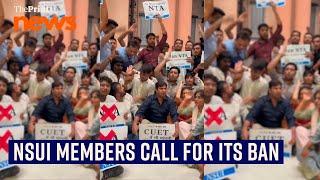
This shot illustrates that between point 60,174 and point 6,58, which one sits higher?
point 6,58

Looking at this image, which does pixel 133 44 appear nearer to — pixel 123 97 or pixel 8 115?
pixel 123 97

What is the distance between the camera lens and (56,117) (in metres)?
2.19

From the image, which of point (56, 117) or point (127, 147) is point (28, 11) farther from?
point (127, 147)

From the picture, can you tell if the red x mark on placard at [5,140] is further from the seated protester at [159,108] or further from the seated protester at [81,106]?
the seated protester at [159,108]

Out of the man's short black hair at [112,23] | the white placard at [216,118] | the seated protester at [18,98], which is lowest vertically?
the white placard at [216,118]

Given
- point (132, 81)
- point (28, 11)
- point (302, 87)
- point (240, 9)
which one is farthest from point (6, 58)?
point (302, 87)

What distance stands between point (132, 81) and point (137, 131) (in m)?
0.23

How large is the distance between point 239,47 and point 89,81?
2.27 feet

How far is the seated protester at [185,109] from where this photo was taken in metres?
2.16

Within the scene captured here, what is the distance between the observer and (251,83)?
205 cm

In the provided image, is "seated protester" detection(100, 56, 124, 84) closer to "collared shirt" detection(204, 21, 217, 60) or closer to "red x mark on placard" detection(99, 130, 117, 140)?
"red x mark on placard" detection(99, 130, 117, 140)

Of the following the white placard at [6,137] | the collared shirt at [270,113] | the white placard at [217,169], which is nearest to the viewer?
the collared shirt at [270,113]

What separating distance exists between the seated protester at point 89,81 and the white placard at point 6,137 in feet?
1.20

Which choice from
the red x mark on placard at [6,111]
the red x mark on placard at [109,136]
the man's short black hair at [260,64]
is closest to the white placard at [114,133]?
the red x mark on placard at [109,136]
